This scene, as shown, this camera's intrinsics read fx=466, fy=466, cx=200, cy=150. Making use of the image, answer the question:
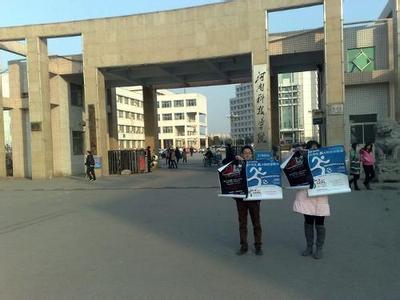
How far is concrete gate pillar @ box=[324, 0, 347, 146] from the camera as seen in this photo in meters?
21.1

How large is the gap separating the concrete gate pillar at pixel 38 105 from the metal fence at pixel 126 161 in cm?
386

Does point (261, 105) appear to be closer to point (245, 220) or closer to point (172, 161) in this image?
point (172, 161)

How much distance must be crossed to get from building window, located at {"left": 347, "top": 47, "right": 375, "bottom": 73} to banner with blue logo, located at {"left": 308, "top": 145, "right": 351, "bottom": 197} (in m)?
18.2

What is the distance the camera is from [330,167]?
7.02m

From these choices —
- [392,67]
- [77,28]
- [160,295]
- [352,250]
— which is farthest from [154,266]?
[77,28]

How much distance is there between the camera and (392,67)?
75.5 feet

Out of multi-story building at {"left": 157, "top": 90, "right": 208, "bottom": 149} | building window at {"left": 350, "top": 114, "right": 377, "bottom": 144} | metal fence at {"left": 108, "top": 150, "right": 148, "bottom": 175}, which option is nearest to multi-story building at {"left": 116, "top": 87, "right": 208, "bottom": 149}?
multi-story building at {"left": 157, "top": 90, "right": 208, "bottom": 149}

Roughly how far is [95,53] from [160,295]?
2269 cm

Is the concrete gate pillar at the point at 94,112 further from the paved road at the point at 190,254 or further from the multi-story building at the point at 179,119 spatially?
the multi-story building at the point at 179,119

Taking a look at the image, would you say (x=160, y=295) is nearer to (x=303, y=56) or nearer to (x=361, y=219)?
(x=361, y=219)

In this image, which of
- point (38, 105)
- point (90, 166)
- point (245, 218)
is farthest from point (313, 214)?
point (38, 105)

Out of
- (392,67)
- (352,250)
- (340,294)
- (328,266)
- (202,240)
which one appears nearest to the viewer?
(340,294)

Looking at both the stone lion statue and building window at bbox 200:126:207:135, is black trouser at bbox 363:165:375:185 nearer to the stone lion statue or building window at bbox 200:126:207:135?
the stone lion statue

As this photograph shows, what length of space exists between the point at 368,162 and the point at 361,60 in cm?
1009
